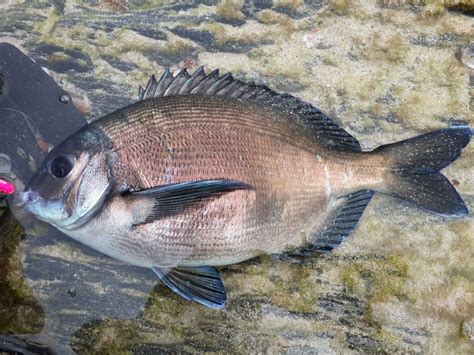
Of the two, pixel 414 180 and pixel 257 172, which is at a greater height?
pixel 257 172

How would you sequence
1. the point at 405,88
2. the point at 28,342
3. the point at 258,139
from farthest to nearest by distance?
the point at 405,88 < the point at 28,342 < the point at 258,139

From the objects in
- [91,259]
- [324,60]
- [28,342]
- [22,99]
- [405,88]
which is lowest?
[28,342]

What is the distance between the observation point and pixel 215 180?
2.23m

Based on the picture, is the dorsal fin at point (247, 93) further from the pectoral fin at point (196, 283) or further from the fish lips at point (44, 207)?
the pectoral fin at point (196, 283)

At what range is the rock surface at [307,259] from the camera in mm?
2822

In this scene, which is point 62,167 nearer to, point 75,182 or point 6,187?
point 75,182

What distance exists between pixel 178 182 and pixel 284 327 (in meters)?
1.07

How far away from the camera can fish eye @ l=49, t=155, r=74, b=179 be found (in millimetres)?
2385

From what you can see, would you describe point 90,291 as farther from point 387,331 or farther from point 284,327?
point 387,331

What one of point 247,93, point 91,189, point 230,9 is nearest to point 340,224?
point 247,93

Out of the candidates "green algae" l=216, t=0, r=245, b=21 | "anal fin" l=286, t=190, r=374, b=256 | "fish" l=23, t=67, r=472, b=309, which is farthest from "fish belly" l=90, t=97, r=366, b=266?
"green algae" l=216, t=0, r=245, b=21

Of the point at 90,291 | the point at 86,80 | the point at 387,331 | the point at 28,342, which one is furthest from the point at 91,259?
the point at 387,331

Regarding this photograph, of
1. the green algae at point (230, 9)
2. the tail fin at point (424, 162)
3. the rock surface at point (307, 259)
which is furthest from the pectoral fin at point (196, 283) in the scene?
the green algae at point (230, 9)

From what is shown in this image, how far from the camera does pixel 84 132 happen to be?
2432mm
